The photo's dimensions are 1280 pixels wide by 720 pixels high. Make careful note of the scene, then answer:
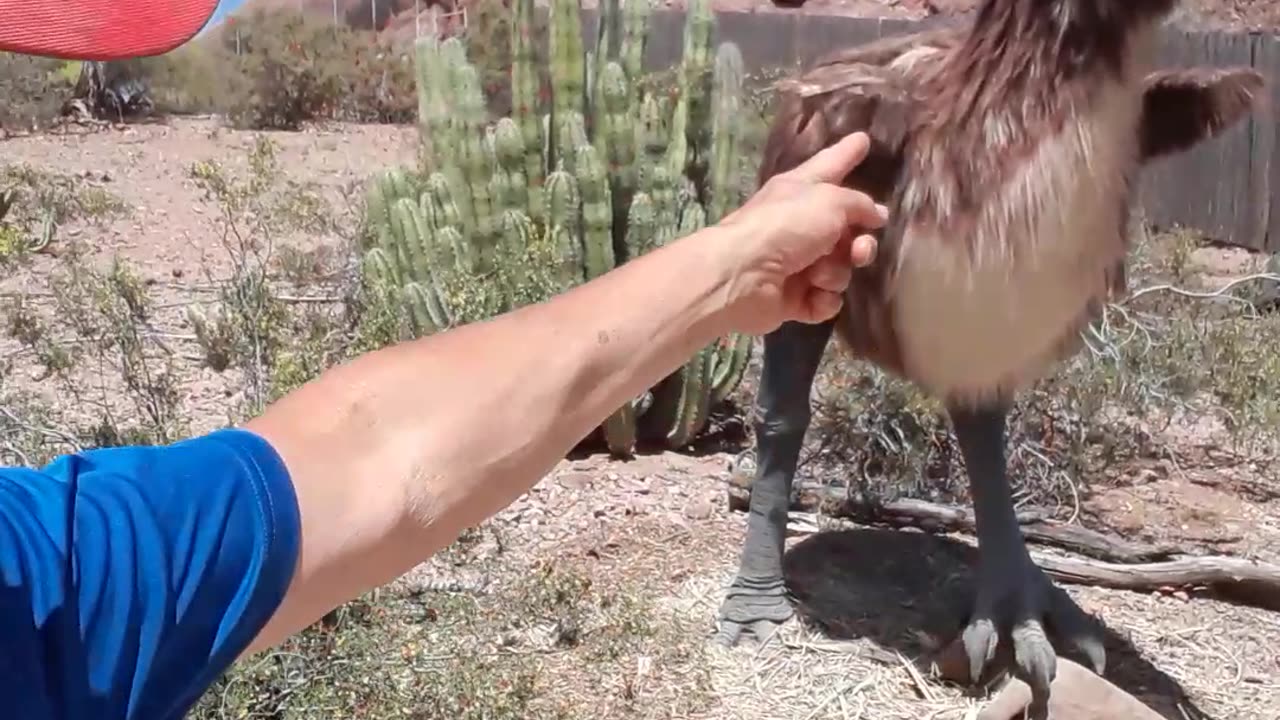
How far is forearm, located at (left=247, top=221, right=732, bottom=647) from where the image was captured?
130cm

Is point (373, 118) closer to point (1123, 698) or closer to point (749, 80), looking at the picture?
point (749, 80)

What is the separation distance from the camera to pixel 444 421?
1399 mm

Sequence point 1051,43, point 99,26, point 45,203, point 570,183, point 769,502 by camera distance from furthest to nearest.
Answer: point 45,203
point 570,183
point 769,502
point 1051,43
point 99,26

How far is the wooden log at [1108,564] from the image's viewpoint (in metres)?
4.26

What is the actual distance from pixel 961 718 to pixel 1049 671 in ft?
1.01

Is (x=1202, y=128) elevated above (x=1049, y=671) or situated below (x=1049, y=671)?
above

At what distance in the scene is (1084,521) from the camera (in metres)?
5.02

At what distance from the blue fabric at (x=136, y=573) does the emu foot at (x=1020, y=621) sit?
2819 mm

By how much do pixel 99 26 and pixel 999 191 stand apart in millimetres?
2305

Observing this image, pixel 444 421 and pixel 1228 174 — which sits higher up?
pixel 444 421

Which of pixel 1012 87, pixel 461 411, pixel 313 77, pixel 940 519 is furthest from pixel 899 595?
pixel 313 77

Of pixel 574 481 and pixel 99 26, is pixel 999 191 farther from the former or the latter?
pixel 574 481

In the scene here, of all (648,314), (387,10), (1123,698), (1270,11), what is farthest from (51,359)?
(387,10)

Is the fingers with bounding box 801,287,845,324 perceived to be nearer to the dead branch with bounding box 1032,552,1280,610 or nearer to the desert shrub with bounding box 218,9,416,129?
the dead branch with bounding box 1032,552,1280,610
